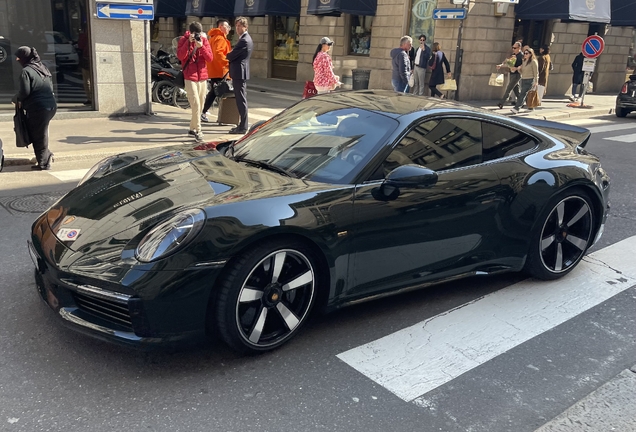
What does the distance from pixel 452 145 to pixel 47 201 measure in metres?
4.44

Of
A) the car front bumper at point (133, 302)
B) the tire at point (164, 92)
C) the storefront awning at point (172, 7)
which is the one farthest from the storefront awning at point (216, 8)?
the car front bumper at point (133, 302)

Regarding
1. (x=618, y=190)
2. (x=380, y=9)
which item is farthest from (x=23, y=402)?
(x=380, y=9)

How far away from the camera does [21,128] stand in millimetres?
7773

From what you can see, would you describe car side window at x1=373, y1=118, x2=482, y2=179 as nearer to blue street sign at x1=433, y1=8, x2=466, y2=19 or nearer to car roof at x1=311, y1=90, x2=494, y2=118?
car roof at x1=311, y1=90, x2=494, y2=118

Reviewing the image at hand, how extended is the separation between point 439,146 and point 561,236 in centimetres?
144

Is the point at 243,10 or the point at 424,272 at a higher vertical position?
the point at 243,10

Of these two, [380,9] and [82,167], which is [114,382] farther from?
[380,9]

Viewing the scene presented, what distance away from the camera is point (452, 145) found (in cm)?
427

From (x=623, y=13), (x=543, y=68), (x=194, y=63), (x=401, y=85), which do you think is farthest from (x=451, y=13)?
(x=623, y=13)

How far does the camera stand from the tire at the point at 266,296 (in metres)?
3.27

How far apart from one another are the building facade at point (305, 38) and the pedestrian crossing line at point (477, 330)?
9.81 m

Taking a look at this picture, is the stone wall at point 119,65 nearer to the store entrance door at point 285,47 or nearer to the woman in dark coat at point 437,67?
the woman in dark coat at point 437,67

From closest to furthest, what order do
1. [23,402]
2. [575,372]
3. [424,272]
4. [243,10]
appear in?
[23,402]
[575,372]
[424,272]
[243,10]

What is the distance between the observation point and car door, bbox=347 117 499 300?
3.76 meters
